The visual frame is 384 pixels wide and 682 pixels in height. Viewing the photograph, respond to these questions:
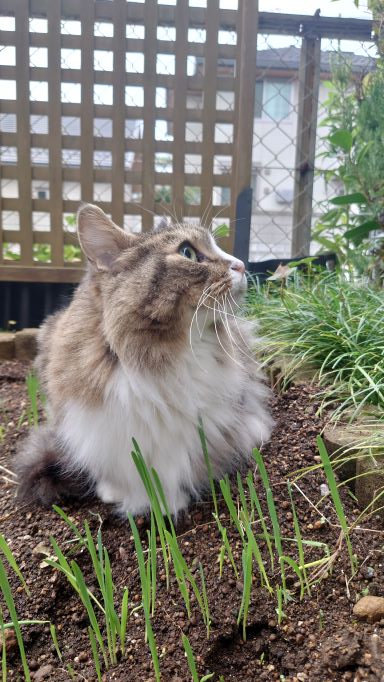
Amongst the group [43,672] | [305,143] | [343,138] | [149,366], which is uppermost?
[305,143]

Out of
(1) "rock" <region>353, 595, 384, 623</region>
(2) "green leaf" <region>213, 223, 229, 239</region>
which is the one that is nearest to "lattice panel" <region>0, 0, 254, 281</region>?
(2) "green leaf" <region>213, 223, 229, 239</region>

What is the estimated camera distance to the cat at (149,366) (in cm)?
144

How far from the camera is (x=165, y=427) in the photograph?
1.50 meters

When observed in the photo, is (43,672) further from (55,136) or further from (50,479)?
(55,136)

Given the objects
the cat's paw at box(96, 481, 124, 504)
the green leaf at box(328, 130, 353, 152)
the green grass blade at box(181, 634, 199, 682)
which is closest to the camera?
the green grass blade at box(181, 634, 199, 682)

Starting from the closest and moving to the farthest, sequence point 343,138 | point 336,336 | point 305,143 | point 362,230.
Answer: point 336,336 → point 343,138 → point 362,230 → point 305,143

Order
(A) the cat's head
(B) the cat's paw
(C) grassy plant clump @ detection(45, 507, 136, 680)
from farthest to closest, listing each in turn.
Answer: (B) the cat's paw < (A) the cat's head < (C) grassy plant clump @ detection(45, 507, 136, 680)

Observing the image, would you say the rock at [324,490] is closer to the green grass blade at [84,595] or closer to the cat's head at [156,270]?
the cat's head at [156,270]

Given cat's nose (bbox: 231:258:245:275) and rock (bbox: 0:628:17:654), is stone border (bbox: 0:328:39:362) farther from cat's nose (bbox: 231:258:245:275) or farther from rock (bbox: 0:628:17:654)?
rock (bbox: 0:628:17:654)

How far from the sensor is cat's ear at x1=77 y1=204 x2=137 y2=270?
4.96 feet

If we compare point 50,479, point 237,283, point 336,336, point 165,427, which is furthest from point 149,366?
point 336,336

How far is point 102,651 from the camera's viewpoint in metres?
1.19

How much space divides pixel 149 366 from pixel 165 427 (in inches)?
7.5

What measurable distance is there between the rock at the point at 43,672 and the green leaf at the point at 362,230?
2.46m
